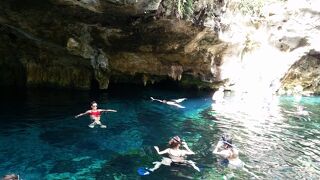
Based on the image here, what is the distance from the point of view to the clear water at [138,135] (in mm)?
13617

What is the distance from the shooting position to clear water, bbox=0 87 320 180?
1362 cm

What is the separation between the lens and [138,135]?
58.6ft

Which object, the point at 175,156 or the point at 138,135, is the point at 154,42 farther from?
the point at 175,156

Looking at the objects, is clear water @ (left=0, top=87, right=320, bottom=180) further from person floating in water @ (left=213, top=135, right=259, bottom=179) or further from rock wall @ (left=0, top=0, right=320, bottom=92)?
rock wall @ (left=0, top=0, right=320, bottom=92)

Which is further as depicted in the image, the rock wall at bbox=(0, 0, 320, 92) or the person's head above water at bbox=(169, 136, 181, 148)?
the rock wall at bbox=(0, 0, 320, 92)

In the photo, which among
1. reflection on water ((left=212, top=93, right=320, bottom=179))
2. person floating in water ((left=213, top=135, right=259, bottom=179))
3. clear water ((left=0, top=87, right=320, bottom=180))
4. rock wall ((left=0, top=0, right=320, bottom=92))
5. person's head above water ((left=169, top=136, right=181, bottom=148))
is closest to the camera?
clear water ((left=0, top=87, right=320, bottom=180))

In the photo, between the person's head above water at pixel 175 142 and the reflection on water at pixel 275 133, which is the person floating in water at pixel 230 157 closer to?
the reflection on water at pixel 275 133

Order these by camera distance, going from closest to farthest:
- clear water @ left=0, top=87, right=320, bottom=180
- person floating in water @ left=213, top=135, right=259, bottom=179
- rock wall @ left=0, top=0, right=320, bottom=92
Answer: clear water @ left=0, top=87, right=320, bottom=180
person floating in water @ left=213, top=135, right=259, bottom=179
rock wall @ left=0, top=0, right=320, bottom=92

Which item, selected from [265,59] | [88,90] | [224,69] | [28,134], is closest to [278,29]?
[265,59]

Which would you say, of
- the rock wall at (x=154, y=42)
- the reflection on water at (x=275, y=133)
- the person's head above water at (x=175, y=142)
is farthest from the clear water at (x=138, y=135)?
the rock wall at (x=154, y=42)

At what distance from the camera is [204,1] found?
21.7 m

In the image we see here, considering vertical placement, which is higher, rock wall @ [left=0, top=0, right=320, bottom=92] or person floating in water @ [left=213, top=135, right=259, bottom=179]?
rock wall @ [left=0, top=0, right=320, bottom=92]

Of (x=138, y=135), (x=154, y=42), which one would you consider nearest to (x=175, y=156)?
(x=138, y=135)

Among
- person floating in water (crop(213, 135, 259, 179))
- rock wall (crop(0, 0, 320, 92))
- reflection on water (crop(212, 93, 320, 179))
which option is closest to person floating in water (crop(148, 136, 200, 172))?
person floating in water (crop(213, 135, 259, 179))
